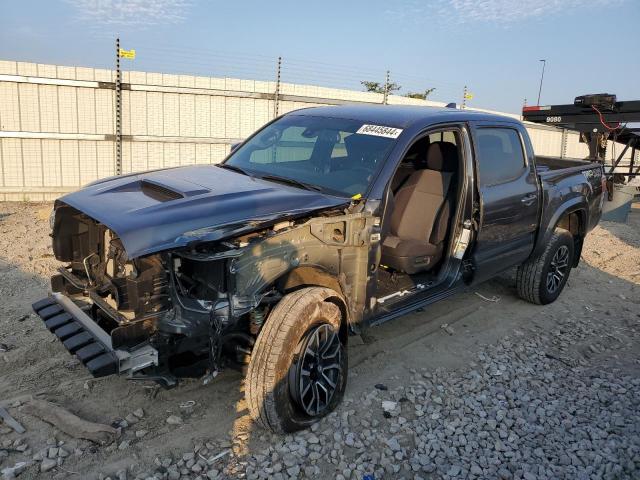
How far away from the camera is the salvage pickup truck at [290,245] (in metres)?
2.84

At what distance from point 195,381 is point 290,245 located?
4.68ft

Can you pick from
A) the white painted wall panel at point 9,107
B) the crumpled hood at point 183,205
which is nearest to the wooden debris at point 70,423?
the crumpled hood at point 183,205

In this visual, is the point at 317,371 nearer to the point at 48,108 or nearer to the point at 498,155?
the point at 498,155

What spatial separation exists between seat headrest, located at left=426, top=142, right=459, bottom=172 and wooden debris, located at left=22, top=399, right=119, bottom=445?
3.28 meters

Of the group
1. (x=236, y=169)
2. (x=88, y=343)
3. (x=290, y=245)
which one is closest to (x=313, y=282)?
(x=290, y=245)

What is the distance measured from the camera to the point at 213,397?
3609 mm

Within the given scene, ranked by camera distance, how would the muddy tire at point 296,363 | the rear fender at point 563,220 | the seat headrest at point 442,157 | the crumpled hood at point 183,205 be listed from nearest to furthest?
the crumpled hood at point 183,205
the muddy tire at point 296,363
the seat headrest at point 442,157
the rear fender at point 563,220

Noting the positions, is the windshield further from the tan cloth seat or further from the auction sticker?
the tan cloth seat

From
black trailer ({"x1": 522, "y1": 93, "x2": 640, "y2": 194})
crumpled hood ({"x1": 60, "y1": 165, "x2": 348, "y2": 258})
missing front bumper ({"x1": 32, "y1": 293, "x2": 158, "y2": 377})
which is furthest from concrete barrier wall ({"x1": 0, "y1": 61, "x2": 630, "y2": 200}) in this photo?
missing front bumper ({"x1": 32, "y1": 293, "x2": 158, "y2": 377})

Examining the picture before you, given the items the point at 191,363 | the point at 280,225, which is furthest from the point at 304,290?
the point at 191,363

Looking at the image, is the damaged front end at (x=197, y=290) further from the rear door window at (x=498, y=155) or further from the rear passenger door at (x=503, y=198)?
the rear door window at (x=498, y=155)

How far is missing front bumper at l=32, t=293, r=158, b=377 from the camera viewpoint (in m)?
2.73

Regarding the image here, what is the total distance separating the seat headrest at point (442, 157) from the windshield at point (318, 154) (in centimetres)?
90

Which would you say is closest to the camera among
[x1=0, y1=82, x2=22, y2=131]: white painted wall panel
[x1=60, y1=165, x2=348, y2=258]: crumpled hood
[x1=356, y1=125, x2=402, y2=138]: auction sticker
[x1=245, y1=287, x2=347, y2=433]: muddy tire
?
[x1=60, y1=165, x2=348, y2=258]: crumpled hood
